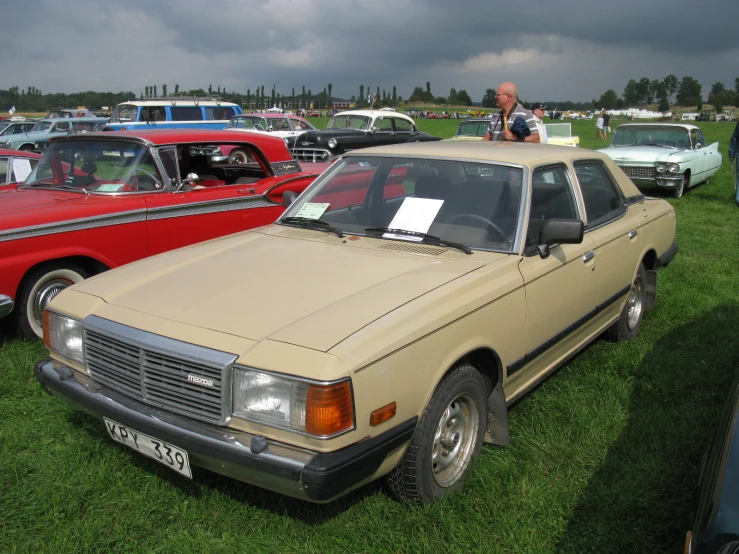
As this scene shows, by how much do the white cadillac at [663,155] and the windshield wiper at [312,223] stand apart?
32.3 ft

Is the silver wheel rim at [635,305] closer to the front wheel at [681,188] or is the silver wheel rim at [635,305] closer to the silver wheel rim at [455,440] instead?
the silver wheel rim at [455,440]

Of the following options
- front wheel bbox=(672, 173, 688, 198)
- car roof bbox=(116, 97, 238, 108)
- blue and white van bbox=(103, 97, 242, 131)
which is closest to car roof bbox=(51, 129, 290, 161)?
front wheel bbox=(672, 173, 688, 198)

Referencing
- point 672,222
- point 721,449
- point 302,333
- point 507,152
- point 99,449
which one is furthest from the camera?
point 672,222

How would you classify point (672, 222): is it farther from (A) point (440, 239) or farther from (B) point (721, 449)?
(B) point (721, 449)

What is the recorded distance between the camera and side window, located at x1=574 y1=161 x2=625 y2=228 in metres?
4.31

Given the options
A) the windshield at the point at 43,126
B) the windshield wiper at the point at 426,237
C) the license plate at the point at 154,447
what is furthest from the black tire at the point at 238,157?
the windshield at the point at 43,126

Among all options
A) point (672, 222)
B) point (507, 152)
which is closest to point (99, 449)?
point (507, 152)

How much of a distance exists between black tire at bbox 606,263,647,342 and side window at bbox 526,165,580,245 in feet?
3.62

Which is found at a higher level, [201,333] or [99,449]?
[201,333]

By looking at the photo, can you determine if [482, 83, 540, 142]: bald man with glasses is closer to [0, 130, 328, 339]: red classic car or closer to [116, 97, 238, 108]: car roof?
[0, 130, 328, 339]: red classic car

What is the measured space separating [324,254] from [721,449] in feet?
6.76

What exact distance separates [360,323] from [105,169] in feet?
12.7

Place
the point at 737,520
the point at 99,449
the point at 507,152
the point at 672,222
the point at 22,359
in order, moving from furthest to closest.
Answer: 1. the point at 672,222
2. the point at 22,359
3. the point at 507,152
4. the point at 99,449
5. the point at 737,520

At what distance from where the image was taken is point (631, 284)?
187 inches
